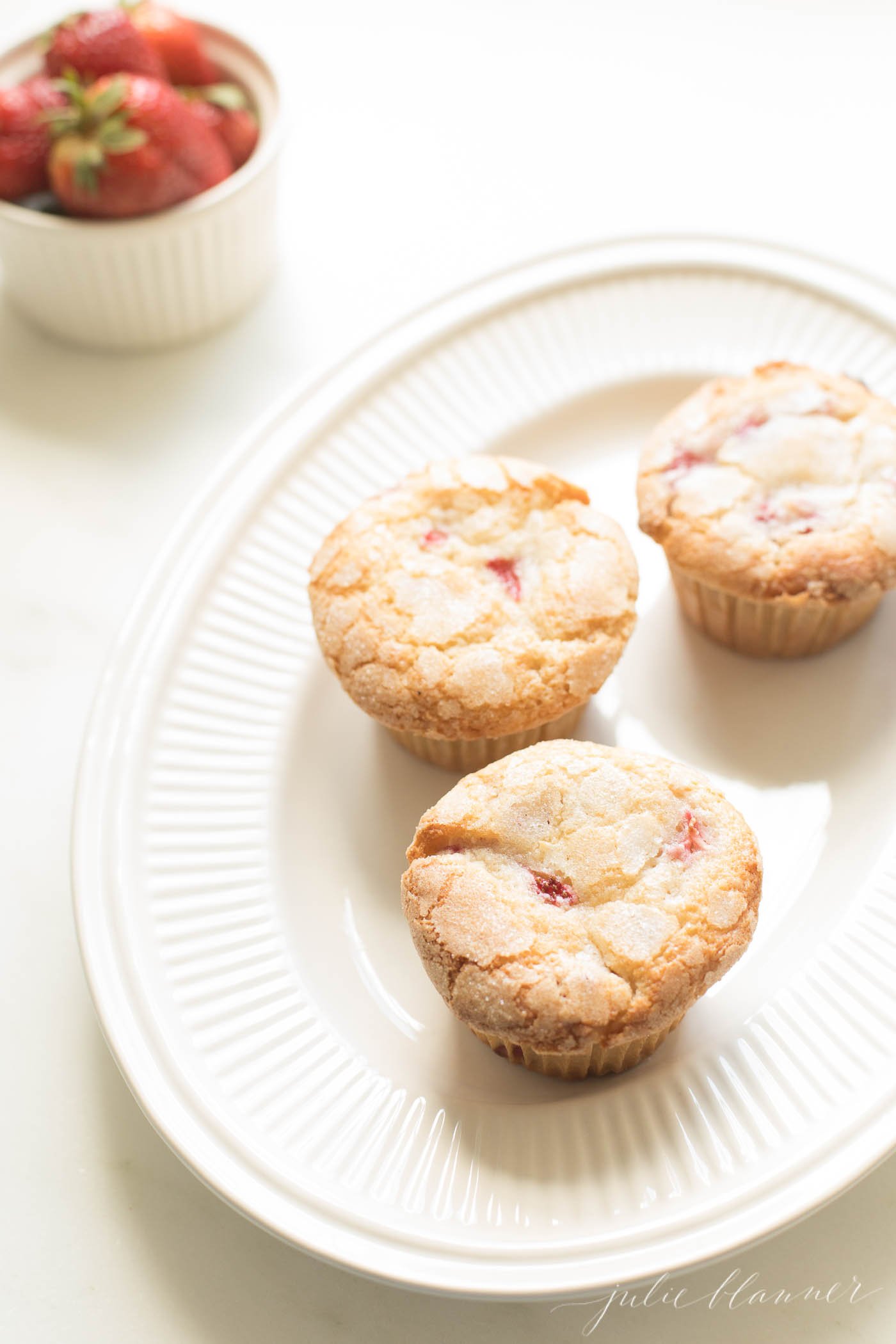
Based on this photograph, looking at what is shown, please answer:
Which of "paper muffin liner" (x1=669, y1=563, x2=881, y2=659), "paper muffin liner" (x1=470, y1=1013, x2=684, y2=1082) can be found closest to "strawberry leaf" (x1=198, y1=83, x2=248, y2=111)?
"paper muffin liner" (x1=669, y1=563, x2=881, y2=659)

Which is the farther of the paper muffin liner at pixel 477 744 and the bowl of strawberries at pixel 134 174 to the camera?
the bowl of strawberries at pixel 134 174

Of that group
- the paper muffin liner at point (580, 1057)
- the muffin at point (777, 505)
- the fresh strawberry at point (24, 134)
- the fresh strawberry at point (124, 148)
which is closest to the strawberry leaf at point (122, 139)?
the fresh strawberry at point (124, 148)

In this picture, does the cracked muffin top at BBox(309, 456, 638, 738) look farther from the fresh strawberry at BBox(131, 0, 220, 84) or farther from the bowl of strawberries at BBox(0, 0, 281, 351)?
the fresh strawberry at BBox(131, 0, 220, 84)

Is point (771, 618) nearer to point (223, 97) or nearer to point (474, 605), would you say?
point (474, 605)

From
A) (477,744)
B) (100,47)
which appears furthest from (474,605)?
(100,47)

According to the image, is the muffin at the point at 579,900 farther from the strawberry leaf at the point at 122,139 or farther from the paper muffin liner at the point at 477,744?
the strawberry leaf at the point at 122,139

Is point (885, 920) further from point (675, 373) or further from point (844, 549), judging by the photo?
point (675, 373)

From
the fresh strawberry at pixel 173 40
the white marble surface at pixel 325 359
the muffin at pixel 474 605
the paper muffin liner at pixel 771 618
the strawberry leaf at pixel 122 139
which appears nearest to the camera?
the white marble surface at pixel 325 359
